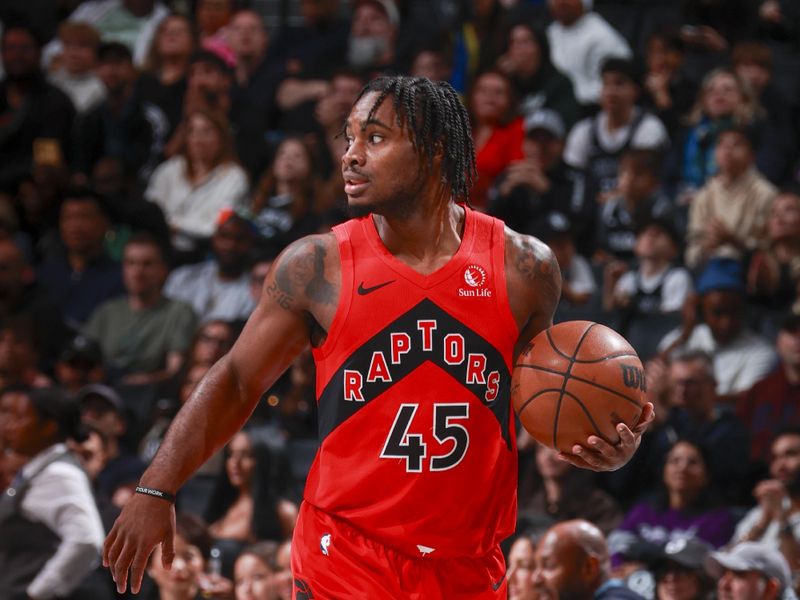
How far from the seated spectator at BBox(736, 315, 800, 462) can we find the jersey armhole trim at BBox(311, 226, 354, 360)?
4.22 m

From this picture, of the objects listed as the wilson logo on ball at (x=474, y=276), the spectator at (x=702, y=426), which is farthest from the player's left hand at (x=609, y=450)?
the spectator at (x=702, y=426)

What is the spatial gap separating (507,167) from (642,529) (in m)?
3.12

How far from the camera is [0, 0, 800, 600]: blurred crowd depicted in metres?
6.74

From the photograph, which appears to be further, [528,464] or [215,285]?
[215,285]

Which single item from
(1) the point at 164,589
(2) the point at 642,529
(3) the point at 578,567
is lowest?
(1) the point at 164,589

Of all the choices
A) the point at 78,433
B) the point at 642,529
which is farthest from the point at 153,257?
the point at 642,529

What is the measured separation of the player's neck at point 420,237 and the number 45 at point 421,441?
41 cm

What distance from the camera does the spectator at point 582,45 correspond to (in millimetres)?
10570

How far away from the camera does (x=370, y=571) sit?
3779mm

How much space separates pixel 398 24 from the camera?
438 inches

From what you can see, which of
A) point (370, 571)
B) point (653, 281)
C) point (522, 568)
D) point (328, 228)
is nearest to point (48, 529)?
point (522, 568)

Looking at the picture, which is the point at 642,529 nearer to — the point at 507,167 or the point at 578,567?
the point at 578,567

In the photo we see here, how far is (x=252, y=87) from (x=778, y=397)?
5135 mm

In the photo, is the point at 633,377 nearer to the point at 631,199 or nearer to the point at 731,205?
the point at 731,205
